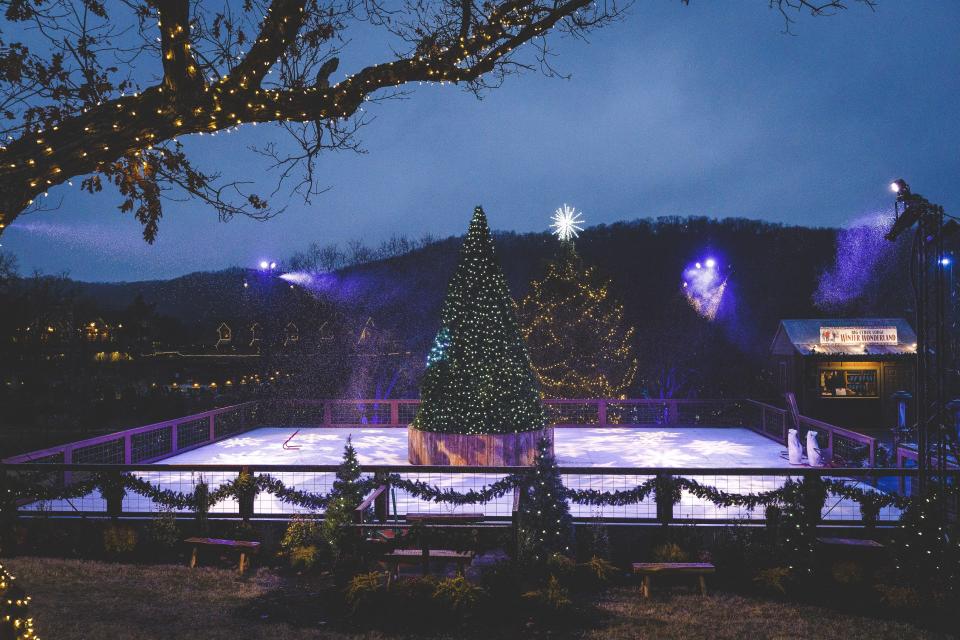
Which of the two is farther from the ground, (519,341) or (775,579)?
(519,341)

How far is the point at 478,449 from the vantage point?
14562 mm

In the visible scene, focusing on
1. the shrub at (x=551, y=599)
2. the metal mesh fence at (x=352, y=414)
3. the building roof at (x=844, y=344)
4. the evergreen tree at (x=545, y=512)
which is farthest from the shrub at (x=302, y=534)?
the building roof at (x=844, y=344)

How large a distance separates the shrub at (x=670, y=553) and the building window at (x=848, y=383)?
19.6 m

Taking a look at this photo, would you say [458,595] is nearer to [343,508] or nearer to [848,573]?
[343,508]

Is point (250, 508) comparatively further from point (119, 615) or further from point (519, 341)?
point (519, 341)

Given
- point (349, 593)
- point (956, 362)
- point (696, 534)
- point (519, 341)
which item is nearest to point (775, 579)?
point (696, 534)

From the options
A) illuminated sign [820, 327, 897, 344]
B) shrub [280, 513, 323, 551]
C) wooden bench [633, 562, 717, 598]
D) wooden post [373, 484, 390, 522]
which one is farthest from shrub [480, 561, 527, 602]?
illuminated sign [820, 327, 897, 344]

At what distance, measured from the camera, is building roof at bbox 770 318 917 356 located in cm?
2500

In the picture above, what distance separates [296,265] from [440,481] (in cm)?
2878

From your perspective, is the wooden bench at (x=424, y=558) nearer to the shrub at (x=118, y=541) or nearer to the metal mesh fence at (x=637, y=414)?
the shrub at (x=118, y=541)

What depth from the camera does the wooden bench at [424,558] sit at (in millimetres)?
7633

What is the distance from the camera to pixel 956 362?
31.1 metres

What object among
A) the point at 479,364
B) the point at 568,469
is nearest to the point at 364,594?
the point at 568,469

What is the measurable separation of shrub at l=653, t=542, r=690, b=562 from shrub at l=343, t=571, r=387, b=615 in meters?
3.45
